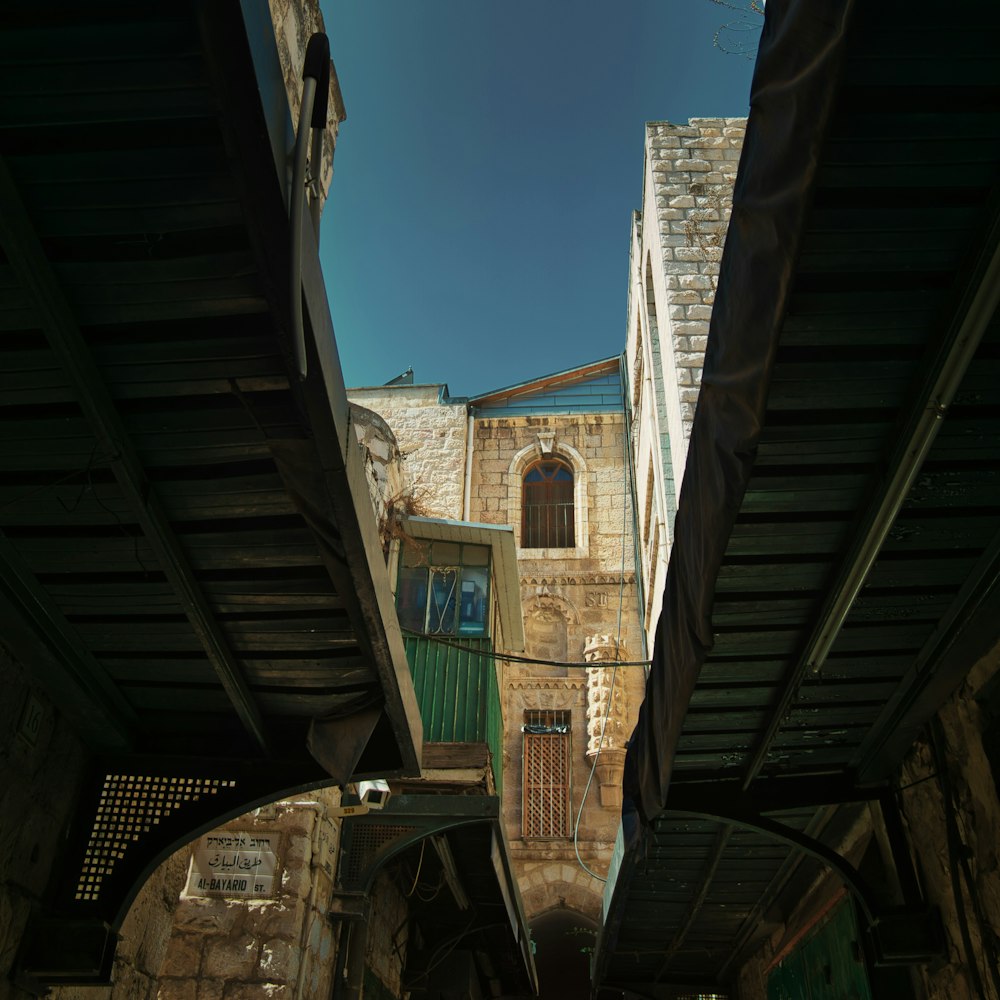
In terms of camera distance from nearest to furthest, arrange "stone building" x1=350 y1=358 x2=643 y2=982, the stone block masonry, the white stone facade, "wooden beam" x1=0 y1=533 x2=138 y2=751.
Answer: "wooden beam" x1=0 y1=533 x2=138 y2=751 → the stone block masonry → the white stone facade → "stone building" x1=350 y1=358 x2=643 y2=982

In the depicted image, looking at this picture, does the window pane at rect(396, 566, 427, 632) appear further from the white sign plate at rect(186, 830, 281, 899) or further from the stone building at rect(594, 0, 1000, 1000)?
the stone building at rect(594, 0, 1000, 1000)

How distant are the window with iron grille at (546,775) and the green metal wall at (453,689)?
805 cm

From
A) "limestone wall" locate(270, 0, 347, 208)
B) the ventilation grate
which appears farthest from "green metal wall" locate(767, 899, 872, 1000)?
"limestone wall" locate(270, 0, 347, 208)

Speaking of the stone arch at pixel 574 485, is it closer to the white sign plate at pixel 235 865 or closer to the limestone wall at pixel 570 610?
the limestone wall at pixel 570 610

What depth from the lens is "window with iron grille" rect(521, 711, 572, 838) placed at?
51.3 ft

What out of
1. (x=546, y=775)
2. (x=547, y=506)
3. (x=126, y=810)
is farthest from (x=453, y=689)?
(x=547, y=506)

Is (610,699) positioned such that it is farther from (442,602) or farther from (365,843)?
(365,843)

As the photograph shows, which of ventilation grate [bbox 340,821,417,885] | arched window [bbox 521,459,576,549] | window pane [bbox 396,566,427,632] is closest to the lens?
ventilation grate [bbox 340,821,417,885]

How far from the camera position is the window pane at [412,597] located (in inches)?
355

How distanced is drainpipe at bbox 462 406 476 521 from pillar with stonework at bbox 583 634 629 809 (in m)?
4.01

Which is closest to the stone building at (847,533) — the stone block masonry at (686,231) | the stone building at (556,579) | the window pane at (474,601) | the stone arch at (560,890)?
the window pane at (474,601)

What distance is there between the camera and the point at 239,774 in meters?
4.07

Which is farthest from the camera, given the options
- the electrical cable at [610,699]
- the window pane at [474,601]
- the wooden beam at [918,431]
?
the electrical cable at [610,699]

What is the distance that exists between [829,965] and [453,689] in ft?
11.7
